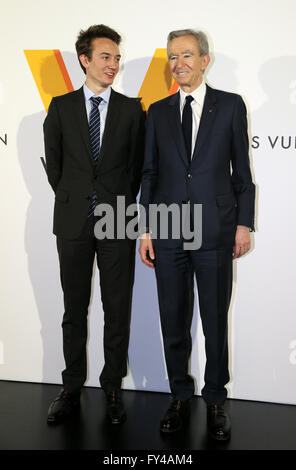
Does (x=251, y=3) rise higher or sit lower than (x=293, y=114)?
higher

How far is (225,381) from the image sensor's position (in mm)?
2430

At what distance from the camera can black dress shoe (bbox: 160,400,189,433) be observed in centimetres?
241

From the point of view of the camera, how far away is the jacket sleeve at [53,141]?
2482 mm

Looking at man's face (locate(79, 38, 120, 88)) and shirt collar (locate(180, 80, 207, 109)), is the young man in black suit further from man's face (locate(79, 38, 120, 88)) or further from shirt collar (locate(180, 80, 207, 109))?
shirt collar (locate(180, 80, 207, 109))

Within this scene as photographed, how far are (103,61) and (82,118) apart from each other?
0.31m

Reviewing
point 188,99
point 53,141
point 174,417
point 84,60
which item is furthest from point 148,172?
point 174,417

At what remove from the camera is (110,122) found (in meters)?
2.44

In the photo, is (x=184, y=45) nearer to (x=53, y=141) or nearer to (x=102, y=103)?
(x=102, y=103)

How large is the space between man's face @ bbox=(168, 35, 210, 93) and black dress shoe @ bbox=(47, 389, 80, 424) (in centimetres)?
180

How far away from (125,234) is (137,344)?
2.86 ft

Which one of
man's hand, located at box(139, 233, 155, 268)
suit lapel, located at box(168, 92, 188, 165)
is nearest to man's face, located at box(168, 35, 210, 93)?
suit lapel, located at box(168, 92, 188, 165)

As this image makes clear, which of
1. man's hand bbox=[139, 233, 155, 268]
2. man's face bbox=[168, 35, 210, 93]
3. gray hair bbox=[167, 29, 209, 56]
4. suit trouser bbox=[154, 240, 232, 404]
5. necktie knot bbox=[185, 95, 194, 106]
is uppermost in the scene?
gray hair bbox=[167, 29, 209, 56]

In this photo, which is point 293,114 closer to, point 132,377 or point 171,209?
point 171,209
